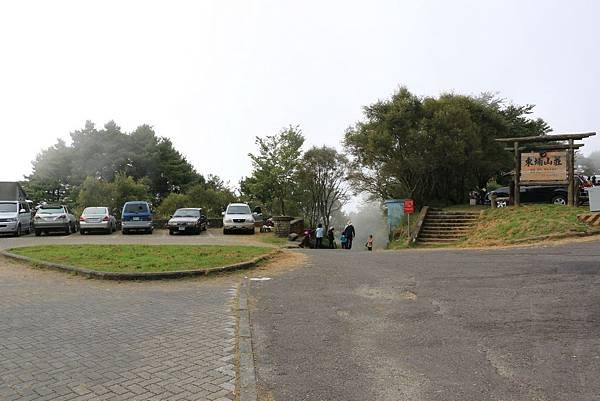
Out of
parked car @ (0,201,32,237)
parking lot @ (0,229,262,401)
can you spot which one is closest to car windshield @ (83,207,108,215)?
parked car @ (0,201,32,237)

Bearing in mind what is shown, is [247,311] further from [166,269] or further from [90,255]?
[90,255]

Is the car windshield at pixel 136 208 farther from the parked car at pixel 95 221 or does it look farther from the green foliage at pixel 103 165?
the green foliage at pixel 103 165

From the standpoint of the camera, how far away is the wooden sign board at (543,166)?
20.5 m

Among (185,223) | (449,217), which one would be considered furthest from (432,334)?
(185,223)

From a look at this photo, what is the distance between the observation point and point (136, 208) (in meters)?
25.6

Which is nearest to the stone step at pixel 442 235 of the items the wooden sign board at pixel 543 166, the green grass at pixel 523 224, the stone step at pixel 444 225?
the green grass at pixel 523 224

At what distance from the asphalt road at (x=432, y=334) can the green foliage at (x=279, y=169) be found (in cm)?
2615

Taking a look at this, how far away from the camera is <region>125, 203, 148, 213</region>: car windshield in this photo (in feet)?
83.4

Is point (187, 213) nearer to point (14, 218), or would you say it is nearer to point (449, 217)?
point (14, 218)

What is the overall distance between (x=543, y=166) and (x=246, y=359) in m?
19.6

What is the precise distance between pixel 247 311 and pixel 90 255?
26.5ft

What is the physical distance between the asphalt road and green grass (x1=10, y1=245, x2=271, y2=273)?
2.50 metres

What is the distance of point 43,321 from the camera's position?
263 inches

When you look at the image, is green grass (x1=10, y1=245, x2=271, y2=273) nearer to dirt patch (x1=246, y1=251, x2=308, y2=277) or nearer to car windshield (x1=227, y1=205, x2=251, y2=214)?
dirt patch (x1=246, y1=251, x2=308, y2=277)
